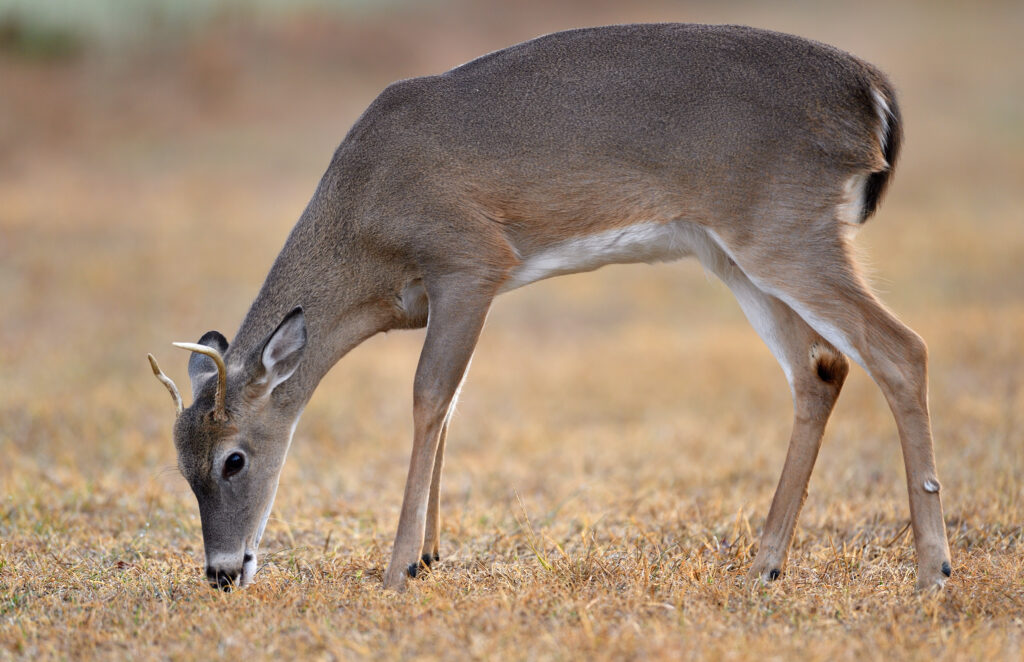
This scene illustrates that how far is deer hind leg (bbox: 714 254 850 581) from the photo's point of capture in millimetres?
5410

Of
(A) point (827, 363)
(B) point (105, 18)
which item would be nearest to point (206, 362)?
(A) point (827, 363)

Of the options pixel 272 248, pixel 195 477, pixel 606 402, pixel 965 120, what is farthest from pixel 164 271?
pixel 965 120

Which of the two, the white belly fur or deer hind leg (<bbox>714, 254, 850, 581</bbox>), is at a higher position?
the white belly fur

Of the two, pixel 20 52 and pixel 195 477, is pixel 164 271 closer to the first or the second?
pixel 20 52

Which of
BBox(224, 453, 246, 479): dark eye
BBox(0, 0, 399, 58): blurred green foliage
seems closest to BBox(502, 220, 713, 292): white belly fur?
BBox(224, 453, 246, 479): dark eye

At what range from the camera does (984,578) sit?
4781 mm

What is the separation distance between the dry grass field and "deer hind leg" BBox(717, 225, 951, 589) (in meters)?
0.48

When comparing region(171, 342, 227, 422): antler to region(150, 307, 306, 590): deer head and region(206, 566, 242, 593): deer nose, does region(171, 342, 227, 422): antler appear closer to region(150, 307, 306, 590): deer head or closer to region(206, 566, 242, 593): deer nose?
region(150, 307, 306, 590): deer head

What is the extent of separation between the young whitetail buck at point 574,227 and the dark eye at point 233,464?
2 cm

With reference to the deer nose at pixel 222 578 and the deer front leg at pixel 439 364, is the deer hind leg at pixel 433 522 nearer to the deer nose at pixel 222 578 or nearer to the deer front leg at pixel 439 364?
the deer front leg at pixel 439 364

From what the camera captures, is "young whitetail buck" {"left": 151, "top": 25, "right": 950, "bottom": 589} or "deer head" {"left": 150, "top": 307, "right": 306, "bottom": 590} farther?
"deer head" {"left": 150, "top": 307, "right": 306, "bottom": 590}

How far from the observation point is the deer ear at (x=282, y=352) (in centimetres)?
521

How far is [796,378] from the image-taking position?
556 cm

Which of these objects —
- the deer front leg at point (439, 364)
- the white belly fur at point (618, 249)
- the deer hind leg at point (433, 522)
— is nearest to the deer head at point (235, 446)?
the deer front leg at point (439, 364)
